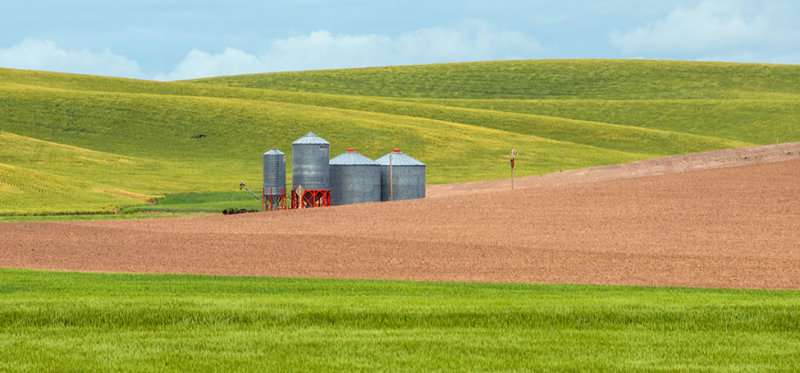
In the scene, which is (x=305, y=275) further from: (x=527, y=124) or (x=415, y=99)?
(x=415, y=99)

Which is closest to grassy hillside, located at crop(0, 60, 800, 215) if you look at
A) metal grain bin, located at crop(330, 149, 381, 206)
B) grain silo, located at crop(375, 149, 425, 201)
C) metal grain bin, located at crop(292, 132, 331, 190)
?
metal grain bin, located at crop(292, 132, 331, 190)

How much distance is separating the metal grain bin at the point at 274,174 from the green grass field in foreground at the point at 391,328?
28.3 m

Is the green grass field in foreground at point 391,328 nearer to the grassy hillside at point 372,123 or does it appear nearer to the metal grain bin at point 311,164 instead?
the metal grain bin at point 311,164

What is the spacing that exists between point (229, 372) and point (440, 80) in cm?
13335

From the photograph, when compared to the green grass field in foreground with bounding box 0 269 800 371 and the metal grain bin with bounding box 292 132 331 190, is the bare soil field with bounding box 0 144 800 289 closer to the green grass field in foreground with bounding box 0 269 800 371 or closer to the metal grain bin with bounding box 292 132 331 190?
the green grass field in foreground with bounding box 0 269 800 371

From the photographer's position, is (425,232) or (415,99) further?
(415,99)

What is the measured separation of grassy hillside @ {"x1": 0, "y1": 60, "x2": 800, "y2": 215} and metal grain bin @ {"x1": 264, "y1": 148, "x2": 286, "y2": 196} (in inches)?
290

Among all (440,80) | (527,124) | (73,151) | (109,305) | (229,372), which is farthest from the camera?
(440,80)

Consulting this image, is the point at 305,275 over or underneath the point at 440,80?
underneath

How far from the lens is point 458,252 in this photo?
2669 cm

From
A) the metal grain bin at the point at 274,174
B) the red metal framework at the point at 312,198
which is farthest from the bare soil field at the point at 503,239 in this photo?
the metal grain bin at the point at 274,174

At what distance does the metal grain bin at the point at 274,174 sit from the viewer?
46.9m

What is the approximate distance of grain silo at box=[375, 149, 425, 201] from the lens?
4747 cm

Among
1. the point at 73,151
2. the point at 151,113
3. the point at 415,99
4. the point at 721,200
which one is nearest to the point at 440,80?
the point at 415,99
